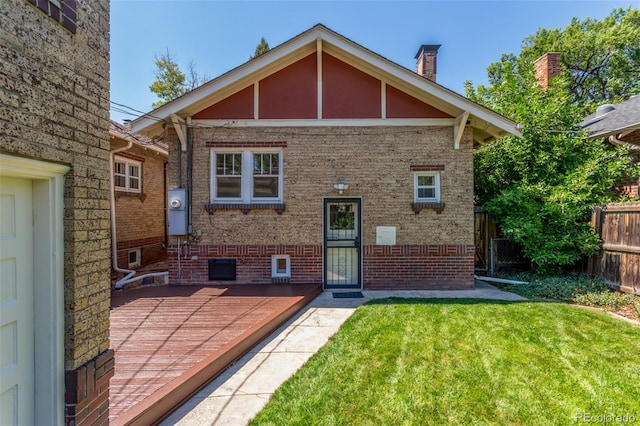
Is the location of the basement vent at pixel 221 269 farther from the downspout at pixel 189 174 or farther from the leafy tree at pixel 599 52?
the leafy tree at pixel 599 52

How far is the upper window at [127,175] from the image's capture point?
29.4ft

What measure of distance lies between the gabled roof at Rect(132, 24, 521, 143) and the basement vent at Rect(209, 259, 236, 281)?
3.35 m

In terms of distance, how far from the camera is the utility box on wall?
7105mm

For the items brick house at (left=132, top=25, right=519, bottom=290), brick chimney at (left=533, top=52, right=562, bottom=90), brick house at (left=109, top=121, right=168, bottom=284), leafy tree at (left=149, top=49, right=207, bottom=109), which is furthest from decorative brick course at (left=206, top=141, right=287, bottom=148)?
leafy tree at (left=149, top=49, right=207, bottom=109)

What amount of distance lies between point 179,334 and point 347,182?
4614 millimetres

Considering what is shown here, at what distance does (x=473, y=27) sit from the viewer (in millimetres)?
10523

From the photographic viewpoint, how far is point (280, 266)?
7527 millimetres

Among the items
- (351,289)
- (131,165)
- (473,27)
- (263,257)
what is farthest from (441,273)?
(131,165)

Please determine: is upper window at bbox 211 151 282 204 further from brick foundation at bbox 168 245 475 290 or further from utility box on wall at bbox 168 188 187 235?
brick foundation at bbox 168 245 475 290

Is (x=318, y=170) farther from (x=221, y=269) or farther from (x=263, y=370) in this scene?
(x=263, y=370)

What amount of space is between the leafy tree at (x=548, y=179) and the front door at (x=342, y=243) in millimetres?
3749

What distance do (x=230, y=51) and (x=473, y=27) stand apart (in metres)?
8.65

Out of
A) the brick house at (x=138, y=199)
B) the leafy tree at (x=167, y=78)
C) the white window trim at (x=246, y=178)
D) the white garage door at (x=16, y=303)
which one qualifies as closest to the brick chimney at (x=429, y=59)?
the white window trim at (x=246, y=178)

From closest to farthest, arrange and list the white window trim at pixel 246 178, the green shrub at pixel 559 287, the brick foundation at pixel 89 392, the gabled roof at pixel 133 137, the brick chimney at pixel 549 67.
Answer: the brick foundation at pixel 89 392
the green shrub at pixel 559 287
the white window trim at pixel 246 178
the gabled roof at pixel 133 137
the brick chimney at pixel 549 67
